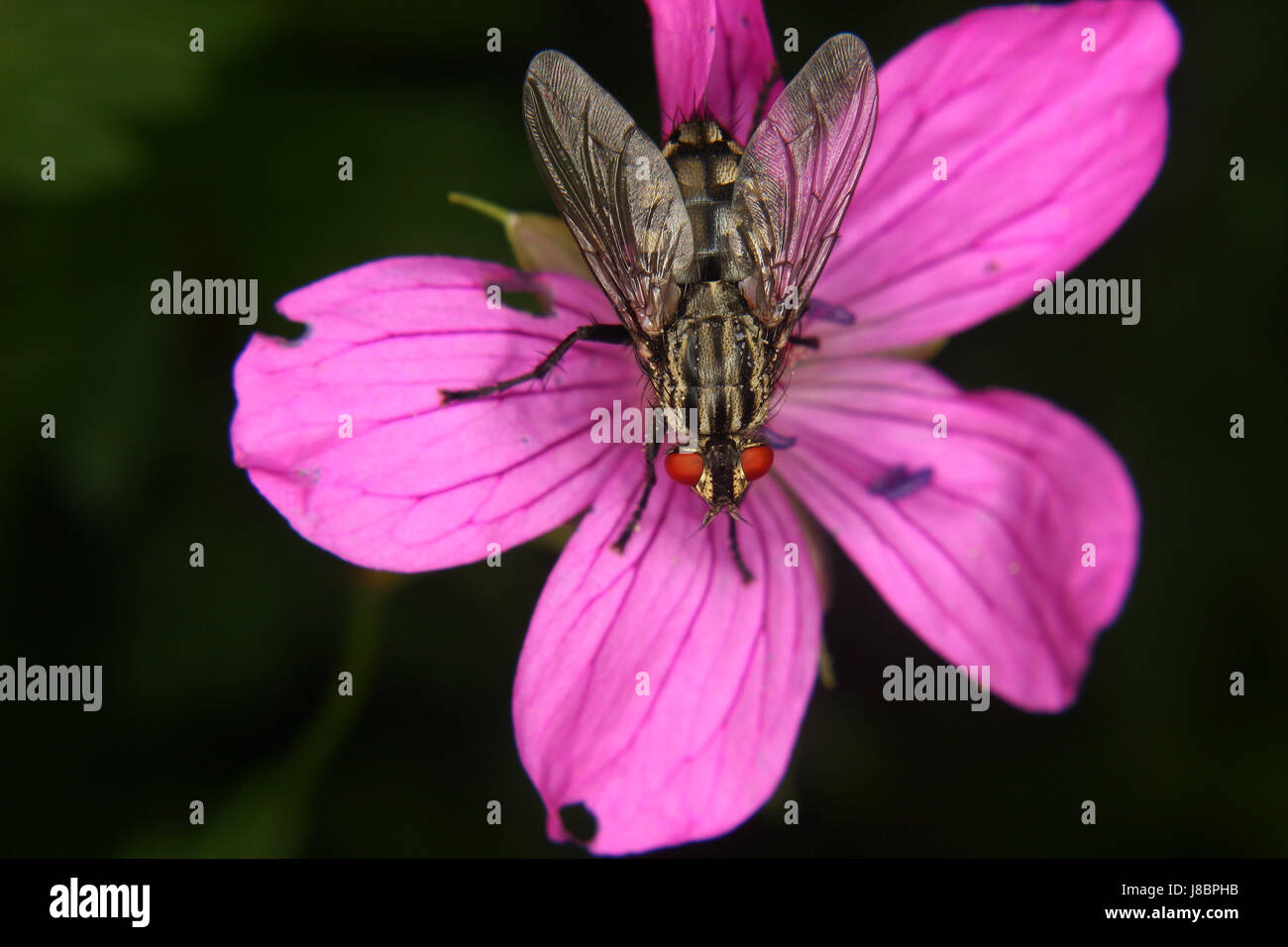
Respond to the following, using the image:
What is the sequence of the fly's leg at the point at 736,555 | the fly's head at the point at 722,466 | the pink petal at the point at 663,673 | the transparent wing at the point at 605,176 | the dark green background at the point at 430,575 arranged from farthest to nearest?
the dark green background at the point at 430,575, the fly's leg at the point at 736,555, the pink petal at the point at 663,673, the fly's head at the point at 722,466, the transparent wing at the point at 605,176

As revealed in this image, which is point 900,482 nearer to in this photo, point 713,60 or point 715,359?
point 715,359

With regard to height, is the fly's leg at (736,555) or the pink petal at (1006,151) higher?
the pink petal at (1006,151)

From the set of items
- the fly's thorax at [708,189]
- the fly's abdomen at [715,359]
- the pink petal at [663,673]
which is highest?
the fly's thorax at [708,189]

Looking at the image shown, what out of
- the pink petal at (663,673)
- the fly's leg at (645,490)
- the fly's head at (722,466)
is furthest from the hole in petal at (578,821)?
the fly's head at (722,466)

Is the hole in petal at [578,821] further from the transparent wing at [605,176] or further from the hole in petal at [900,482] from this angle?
the transparent wing at [605,176]

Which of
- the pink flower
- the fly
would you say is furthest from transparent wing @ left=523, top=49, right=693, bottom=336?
the pink flower

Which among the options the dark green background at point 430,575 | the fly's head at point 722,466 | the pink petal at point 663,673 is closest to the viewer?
the fly's head at point 722,466
